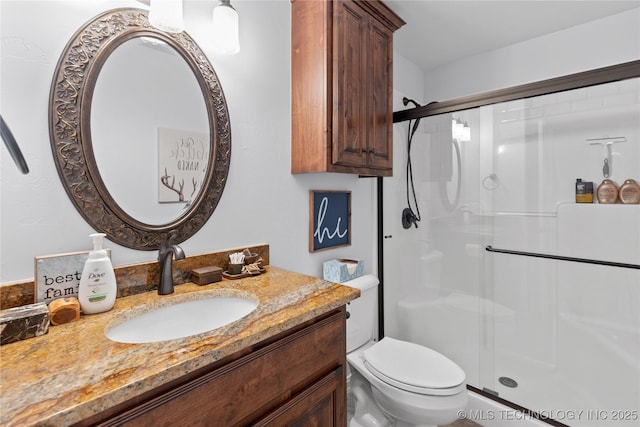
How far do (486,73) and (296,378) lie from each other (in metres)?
2.66

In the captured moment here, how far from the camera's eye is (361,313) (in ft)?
5.69

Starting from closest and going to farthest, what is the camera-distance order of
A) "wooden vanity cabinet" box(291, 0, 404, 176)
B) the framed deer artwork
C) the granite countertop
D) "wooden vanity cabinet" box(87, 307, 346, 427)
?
the granite countertop, "wooden vanity cabinet" box(87, 307, 346, 427), the framed deer artwork, "wooden vanity cabinet" box(291, 0, 404, 176)

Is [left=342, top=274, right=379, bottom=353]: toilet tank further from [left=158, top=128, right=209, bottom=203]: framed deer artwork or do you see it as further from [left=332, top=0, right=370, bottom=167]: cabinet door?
[left=158, top=128, right=209, bottom=203]: framed deer artwork

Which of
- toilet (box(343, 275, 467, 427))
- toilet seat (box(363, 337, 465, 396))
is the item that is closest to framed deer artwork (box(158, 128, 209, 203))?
toilet (box(343, 275, 467, 427))

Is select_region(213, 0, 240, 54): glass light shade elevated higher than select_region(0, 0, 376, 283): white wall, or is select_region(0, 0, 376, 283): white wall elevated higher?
select_region(213, 0, 240, 54): glass light shade

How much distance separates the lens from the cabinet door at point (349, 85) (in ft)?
4.76

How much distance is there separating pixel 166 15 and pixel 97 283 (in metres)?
0.87

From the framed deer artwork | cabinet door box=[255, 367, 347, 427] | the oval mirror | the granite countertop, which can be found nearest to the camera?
the granite countertop

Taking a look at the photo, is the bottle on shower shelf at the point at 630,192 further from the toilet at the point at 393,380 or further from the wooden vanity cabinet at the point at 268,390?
the wooden vanity cabinet at the point at 268,390

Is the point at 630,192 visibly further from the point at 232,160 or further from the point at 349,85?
the point at 232,160

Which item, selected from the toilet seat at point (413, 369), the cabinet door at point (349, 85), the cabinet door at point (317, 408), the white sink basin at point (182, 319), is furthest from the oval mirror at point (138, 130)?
the toilet seat at point (413, 369)

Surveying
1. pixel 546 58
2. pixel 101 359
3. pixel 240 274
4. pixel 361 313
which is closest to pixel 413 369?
pixel 361 313

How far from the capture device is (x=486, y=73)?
2.46m

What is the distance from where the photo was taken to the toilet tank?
167cm
